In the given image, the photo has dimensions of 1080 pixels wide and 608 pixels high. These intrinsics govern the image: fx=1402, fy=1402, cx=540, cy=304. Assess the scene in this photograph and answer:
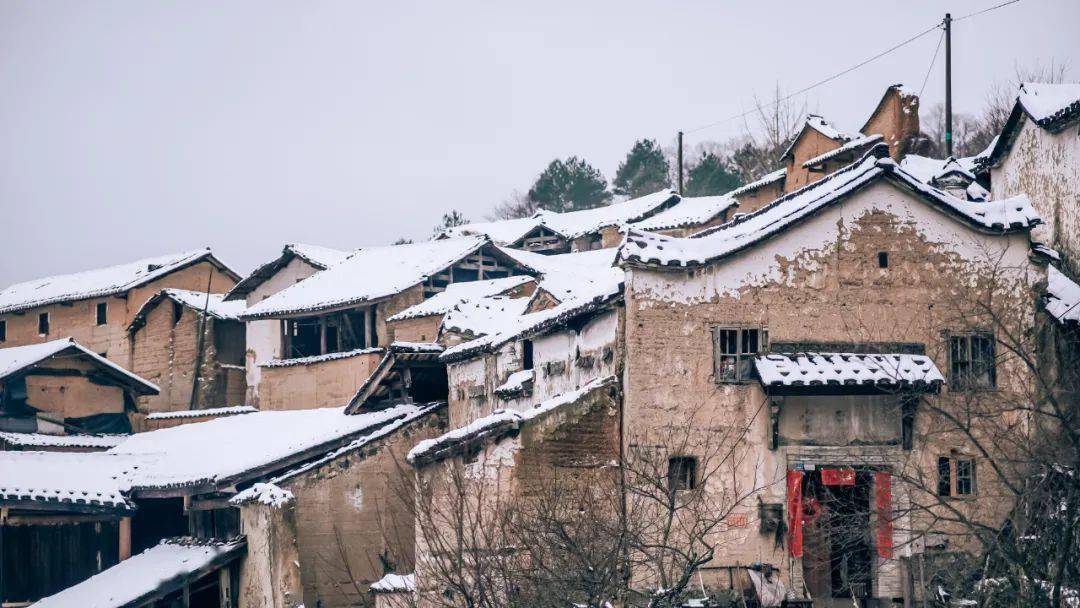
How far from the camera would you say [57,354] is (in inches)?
1390

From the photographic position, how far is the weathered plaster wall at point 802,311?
20766 millimetres

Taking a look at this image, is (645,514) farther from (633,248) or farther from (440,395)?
(440,395)

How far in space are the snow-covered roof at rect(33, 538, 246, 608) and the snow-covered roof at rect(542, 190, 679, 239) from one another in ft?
84.1

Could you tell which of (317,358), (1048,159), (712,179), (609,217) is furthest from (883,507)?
(712,179)

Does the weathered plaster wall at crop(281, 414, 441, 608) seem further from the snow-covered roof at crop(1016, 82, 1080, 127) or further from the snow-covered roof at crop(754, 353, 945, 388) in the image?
the snow-covered roof at crop(1016, 82, 1080, 127)

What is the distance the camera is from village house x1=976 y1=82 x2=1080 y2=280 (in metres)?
25.7

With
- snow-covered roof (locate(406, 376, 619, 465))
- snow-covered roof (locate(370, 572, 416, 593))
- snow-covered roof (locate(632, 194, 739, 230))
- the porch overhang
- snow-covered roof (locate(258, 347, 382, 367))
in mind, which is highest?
snow-covered roof (locate(632, 194, 739, 230))

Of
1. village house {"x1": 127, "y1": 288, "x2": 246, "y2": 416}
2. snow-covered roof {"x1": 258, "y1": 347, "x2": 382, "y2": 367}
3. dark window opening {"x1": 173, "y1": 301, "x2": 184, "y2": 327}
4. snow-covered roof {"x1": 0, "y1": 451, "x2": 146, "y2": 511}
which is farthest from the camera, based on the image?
dark window opening {"x1": 173, "y1": 301, "x2": 184, "y2": 327}

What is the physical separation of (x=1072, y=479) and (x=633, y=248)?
27.5ft

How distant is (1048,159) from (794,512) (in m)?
10.1

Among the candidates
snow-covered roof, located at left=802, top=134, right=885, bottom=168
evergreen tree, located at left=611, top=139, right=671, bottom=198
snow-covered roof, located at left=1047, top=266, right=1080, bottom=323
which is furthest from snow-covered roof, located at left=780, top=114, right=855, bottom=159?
evergreen tree, located at left=611, top=139, right=671, bottom=198

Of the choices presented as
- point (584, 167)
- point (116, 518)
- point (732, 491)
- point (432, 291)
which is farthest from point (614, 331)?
point (584, 167)

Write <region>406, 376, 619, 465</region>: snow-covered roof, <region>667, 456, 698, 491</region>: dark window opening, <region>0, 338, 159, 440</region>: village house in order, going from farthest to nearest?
<region>0, 338, 159, 440</region>: village house, <region>667, 456, 698, 491</region>: dark window opening, <region>406, 376, 619, 465</region>: snow-covered roof

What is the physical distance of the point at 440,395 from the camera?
2966 centimetres
